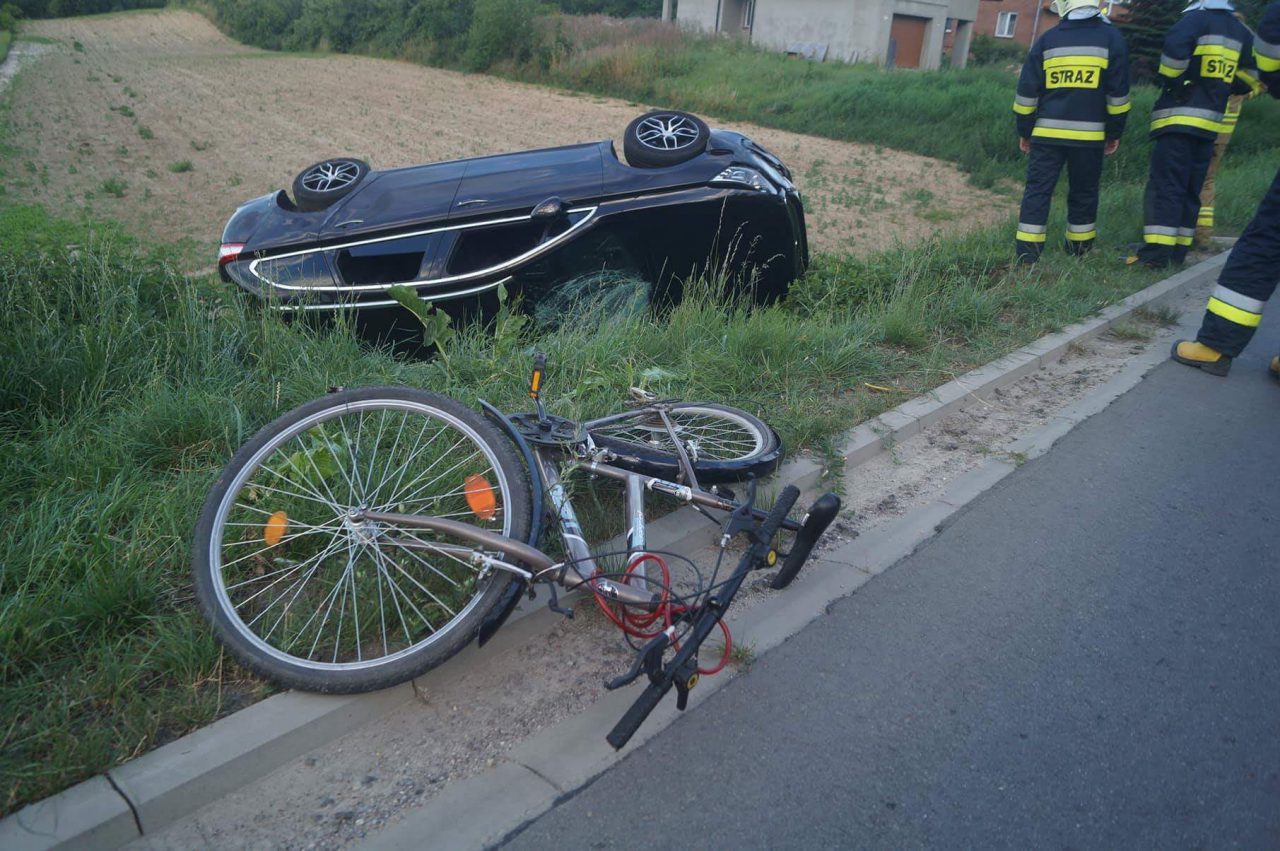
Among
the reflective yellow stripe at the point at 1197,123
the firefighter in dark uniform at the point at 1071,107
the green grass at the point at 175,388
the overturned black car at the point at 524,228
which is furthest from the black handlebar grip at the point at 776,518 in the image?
the reflective yellow stripe at the point at 1197,123

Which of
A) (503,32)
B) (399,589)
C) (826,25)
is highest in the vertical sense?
(826,25)

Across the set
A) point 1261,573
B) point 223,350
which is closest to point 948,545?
point 1261,573

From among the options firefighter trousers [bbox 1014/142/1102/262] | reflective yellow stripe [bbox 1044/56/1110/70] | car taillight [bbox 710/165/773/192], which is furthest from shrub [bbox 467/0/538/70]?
car taillight [bbox 710/165/773/192]

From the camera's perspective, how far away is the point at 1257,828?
105 inches

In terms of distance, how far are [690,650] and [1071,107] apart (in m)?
7.10

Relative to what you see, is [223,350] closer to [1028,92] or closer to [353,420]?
[353,420]

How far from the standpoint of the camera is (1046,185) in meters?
8.21

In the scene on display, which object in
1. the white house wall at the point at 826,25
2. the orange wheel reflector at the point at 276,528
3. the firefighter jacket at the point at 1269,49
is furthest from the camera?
the white house wall at the point at 826,25

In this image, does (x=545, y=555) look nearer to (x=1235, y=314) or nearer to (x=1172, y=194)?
(x=1235, y=314)

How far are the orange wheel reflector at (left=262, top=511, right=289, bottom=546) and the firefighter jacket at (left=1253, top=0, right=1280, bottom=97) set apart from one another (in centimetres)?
749

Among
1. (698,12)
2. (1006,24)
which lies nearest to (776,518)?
(698,12)

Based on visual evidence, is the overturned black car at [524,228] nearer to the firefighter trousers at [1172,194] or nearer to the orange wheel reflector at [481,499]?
the orange wheel reflector at [481,499]

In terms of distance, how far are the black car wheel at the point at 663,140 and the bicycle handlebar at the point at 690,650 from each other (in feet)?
10.8

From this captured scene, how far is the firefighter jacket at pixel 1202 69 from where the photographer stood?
828 cm
